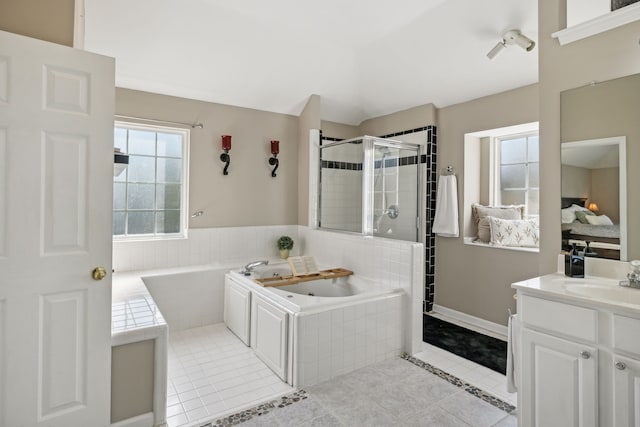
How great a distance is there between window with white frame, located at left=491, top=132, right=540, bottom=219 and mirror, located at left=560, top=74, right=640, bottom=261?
5.11ft

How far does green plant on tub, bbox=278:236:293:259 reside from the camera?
405 centimetres

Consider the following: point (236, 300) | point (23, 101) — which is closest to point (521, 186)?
point (236, 300)

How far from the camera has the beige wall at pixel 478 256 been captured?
3115 mm

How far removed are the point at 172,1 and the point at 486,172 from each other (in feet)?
11.0

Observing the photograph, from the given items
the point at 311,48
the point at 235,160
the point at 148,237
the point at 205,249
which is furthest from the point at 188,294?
the point at 311,48

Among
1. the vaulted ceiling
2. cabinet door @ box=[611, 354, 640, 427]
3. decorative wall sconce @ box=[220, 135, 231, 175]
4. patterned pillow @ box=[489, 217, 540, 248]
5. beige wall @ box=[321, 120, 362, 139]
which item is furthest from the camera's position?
beige wall @ box=[321, 120, 362, 139]

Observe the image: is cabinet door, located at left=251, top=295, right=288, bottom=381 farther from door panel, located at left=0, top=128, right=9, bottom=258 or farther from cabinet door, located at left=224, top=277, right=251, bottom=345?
door panel, located at left=0, top=128, right=9, bottom=258

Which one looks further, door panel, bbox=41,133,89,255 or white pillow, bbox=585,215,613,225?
white pillow, bbox=585,215,613,225

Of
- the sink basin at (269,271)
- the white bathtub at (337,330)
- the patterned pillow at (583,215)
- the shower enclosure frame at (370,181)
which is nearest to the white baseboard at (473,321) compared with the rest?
the shower enclosure frame at (370,181)

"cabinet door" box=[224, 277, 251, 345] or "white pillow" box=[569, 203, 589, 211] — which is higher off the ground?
"white pillow" box=[569, 203, 589, 211]

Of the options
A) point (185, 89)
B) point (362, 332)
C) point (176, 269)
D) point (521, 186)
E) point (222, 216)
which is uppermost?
point (185, 89)

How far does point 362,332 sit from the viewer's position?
258 cm

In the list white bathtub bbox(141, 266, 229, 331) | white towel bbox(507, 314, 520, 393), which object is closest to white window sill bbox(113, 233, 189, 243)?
white bathtub bbox(141, 266, 229, 331)

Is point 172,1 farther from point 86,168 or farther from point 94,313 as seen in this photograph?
point 94,313
